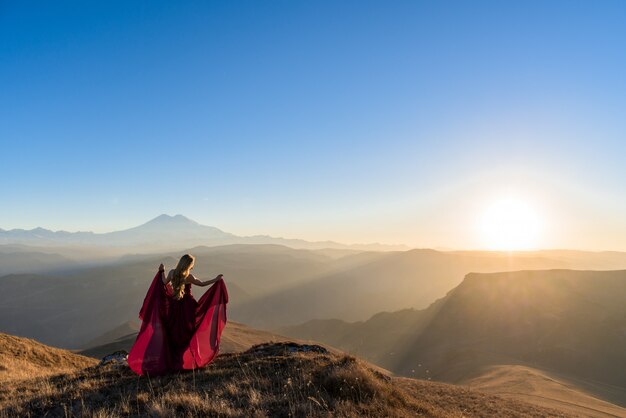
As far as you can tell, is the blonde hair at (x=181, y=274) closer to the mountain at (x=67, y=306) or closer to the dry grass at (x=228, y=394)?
the dry grass at (x=228, y=394)

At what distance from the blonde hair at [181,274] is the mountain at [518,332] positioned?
104 feet

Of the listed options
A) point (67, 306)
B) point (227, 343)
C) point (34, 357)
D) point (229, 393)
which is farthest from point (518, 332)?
point (67, 306)

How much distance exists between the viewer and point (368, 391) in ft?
15.7

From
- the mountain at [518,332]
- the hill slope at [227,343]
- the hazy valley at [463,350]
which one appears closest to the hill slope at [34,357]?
the hazy valley at [463,350]

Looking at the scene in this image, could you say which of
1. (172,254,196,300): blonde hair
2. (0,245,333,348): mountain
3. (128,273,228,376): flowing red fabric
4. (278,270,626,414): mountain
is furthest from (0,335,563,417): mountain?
(0,245,333,348): mountain

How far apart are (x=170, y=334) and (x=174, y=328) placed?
138 mm

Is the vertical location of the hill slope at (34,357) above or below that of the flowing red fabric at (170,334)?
below

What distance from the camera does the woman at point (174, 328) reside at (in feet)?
22.2

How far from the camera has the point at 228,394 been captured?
5035mm

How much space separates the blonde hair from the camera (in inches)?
271

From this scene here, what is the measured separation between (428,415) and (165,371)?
4.93 m

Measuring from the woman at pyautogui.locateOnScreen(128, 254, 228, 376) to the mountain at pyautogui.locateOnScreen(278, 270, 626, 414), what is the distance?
30.9 meters

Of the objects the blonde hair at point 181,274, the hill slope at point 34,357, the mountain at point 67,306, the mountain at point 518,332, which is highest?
the blonde hair at point 181,274

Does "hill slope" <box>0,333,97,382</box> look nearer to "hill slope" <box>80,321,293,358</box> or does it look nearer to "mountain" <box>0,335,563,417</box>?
"mountain" <box>0,335,563,417</box>
